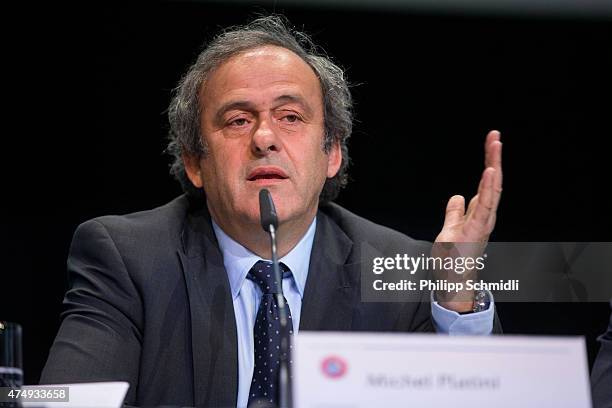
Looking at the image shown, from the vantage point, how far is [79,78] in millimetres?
3158

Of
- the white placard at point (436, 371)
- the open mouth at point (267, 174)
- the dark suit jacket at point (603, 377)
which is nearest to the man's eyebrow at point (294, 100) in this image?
the open mouth at point (267, 174)

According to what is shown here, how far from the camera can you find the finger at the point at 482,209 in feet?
7.04

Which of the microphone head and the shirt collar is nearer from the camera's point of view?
the microphone head

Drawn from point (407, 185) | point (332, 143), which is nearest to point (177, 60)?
point (332, 143)

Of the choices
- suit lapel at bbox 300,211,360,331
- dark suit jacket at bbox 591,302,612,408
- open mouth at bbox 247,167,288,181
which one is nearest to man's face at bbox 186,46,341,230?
open mouth at bbox 247,167,288,181

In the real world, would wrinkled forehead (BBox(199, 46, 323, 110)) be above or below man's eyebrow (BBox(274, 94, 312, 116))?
above

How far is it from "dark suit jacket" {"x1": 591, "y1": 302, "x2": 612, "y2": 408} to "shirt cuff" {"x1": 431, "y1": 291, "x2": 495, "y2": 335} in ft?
0.89

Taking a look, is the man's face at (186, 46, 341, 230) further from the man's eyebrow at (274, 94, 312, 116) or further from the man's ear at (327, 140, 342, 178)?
the man's ear at (327, 140, 342, 178)

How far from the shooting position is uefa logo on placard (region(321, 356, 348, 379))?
1.31 m

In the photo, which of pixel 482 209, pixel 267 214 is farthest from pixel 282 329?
pixel 482 209

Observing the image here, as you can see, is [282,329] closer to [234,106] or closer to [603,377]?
[603,377]

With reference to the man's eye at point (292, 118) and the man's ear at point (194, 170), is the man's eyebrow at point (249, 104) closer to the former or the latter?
the man's eye at point (292, 118)

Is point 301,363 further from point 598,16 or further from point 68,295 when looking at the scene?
point 598,16

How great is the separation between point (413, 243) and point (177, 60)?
3.76 feet
